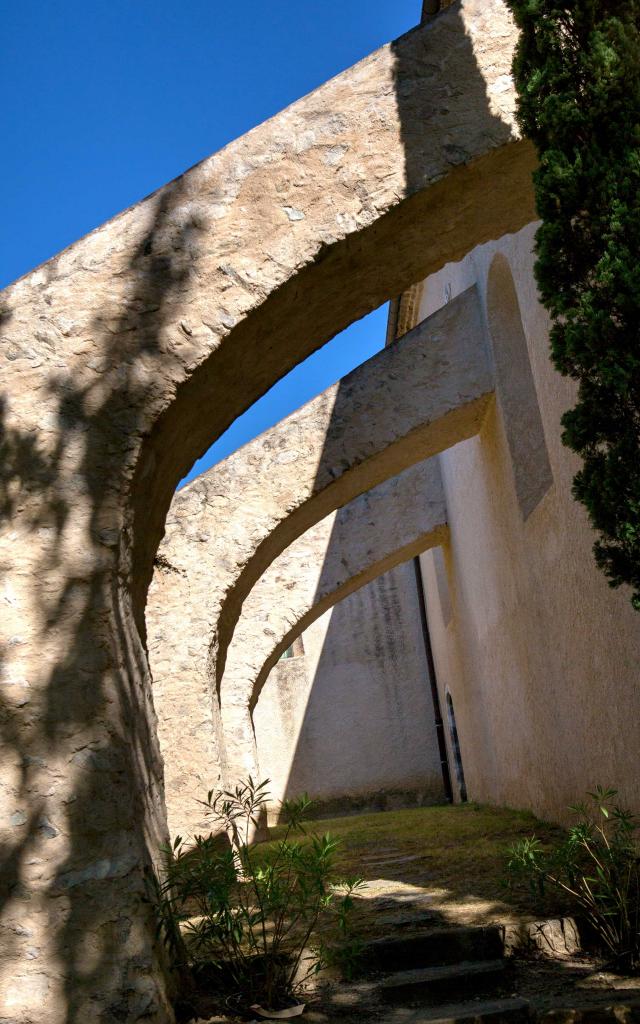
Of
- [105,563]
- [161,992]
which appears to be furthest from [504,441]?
[161,992]

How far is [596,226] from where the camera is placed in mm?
3283

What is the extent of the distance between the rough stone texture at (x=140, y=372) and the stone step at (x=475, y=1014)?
0.84 m

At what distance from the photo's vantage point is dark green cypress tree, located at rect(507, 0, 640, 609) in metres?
3.18

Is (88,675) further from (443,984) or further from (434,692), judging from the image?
(434,692)

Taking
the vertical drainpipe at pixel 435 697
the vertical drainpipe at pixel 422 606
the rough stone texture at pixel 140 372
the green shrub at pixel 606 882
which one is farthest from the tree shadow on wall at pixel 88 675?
the vertical drainpipe at pixel 435 697

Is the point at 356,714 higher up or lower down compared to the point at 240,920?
higher up

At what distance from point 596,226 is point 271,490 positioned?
4.48 meters

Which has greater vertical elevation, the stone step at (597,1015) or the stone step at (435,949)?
the stone step at (435,949)

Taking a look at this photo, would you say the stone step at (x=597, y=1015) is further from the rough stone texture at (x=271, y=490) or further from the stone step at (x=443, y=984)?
the rough stone texture at (x=271, y=490)

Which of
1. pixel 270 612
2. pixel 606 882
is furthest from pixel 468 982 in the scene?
pixel 270 612

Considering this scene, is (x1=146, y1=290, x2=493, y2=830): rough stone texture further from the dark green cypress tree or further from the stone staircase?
the dark green cypress tree

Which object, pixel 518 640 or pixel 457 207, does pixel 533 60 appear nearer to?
pixel 457 207

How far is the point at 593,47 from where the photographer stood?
3.29 meters

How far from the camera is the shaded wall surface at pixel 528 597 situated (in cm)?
532
